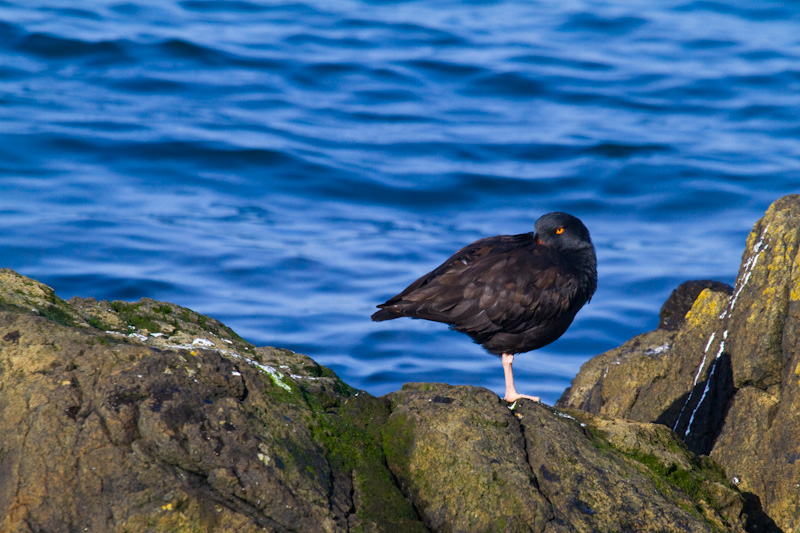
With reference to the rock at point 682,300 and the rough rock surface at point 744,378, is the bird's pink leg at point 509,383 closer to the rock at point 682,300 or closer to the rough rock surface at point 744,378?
the rough rock surface at point 744,378

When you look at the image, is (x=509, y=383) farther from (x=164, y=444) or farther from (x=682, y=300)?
(x=682, y=300)

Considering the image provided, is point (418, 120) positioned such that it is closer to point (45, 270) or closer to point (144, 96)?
point (144, 96)

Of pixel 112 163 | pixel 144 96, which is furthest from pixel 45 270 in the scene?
pixel 144 96

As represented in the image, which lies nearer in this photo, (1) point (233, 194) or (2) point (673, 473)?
(2) point (673, 473)

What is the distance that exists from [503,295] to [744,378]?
1812 mm

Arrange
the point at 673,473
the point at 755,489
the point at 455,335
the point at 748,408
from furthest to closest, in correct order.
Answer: the point at 455,335
the point at 748,408
the point at 755,489
the point at 673,473

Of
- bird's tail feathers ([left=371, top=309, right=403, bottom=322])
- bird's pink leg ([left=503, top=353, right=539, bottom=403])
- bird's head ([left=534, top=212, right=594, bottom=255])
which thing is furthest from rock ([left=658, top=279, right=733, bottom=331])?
bird's tail feathers ([left=371, top=309, right=403, bottom=322])

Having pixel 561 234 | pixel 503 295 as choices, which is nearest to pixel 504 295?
pixel 503 295

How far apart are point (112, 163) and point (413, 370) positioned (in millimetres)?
9670

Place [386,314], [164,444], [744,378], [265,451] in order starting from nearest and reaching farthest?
Result: 1. [164,444]
2. [265,451]
3. [744,378]
4. [386,314]

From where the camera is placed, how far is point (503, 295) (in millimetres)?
6672

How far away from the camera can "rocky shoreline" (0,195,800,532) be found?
4.02m

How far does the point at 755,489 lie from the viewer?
18.6 ft

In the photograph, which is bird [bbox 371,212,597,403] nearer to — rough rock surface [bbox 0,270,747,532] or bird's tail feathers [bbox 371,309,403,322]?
bird's tail feathers [bbox 371,309,403,322]
